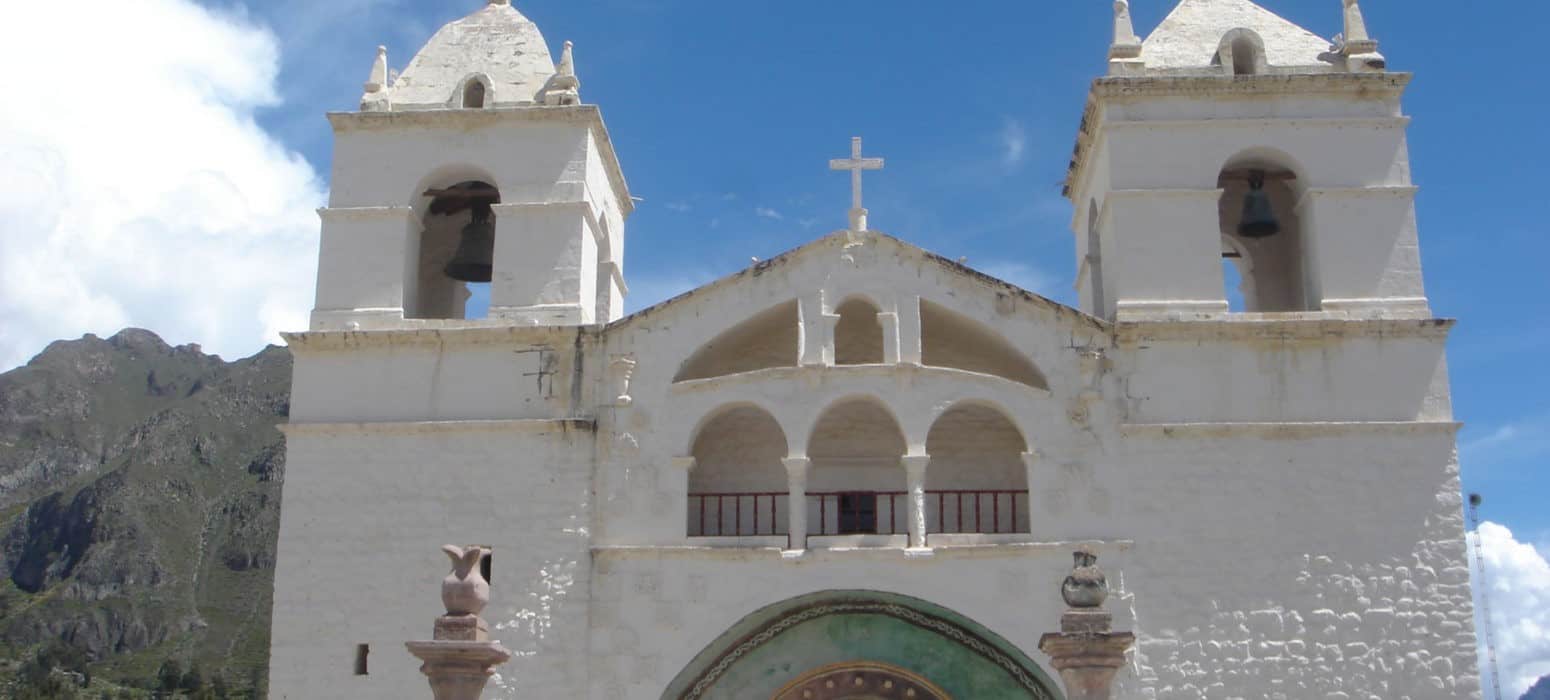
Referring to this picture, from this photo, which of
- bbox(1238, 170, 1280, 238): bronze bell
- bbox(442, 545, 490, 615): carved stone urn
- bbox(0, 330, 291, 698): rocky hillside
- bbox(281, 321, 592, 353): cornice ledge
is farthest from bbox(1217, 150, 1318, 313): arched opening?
bbox(0, 330, 291, 698): rocky hillside

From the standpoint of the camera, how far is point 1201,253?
17.3 meters

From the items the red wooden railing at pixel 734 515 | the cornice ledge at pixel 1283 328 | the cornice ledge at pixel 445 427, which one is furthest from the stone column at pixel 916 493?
the cornice ledge at pixel 445 427

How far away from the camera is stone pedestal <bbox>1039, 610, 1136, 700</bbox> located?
12.0 metres

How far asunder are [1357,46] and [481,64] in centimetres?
994

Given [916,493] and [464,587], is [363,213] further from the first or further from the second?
[464,587]

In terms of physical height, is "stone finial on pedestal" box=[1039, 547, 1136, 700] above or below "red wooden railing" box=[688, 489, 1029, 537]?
below

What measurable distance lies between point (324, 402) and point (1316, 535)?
410 inches

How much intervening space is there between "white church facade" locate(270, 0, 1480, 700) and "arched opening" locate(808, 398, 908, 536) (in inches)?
1.6

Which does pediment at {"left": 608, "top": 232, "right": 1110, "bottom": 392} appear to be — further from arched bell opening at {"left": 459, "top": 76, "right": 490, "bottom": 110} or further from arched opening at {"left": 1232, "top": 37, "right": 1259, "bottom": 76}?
arched opening at {"left": 1232, "top": 37, "right": 1259, "bottom": 76}

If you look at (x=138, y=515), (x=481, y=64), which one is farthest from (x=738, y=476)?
(x=138, y=515)

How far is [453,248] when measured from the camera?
2012 centimetres

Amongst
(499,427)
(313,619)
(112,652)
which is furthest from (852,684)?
(112,652)

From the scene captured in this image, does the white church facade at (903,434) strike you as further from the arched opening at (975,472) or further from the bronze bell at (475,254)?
the bronze bell at (475,254)

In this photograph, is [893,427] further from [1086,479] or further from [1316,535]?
[1316,535]
